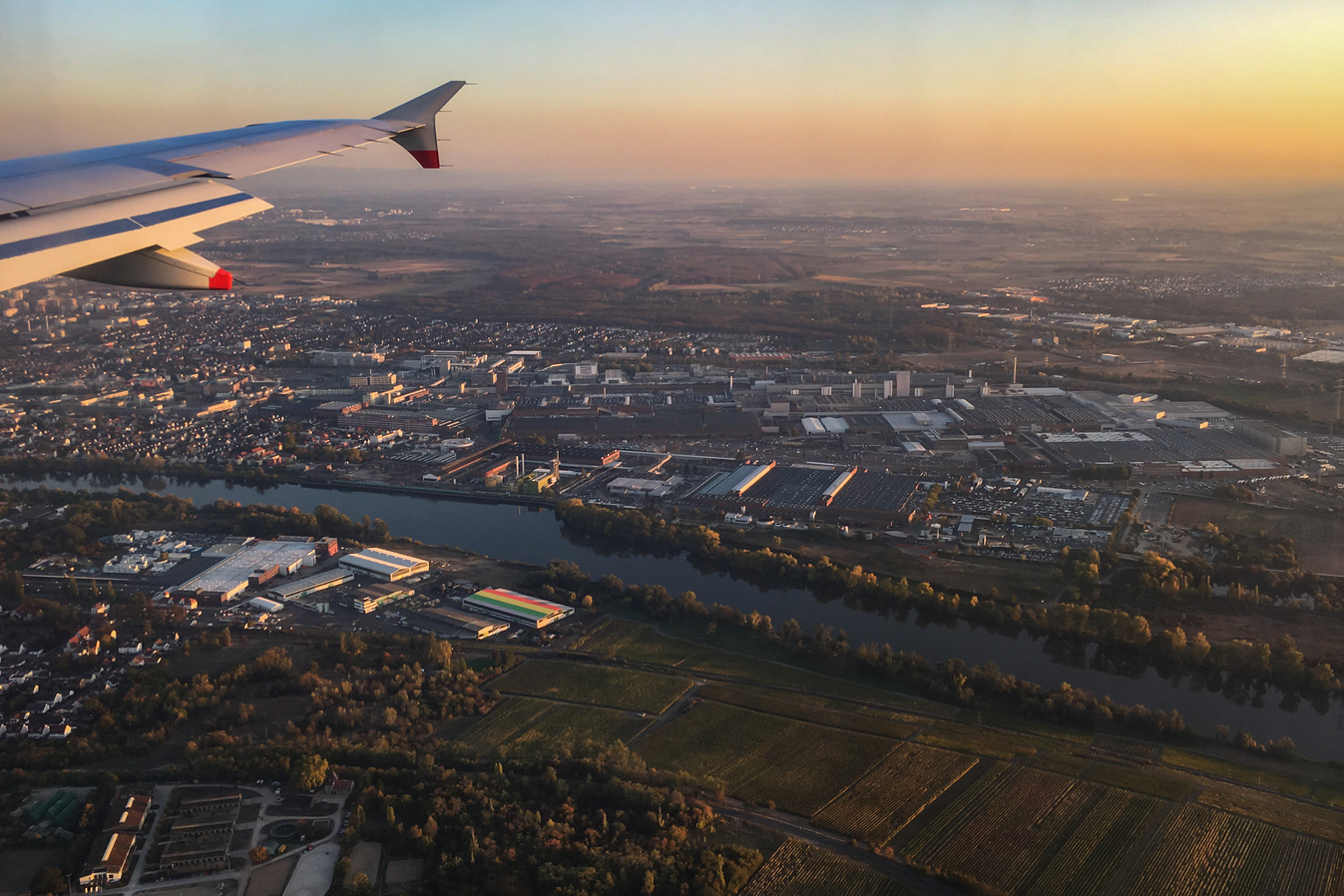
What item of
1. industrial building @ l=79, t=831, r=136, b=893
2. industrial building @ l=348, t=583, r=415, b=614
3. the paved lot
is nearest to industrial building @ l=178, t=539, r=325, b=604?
industrial building @ l=348, t=583, r=415, b=614

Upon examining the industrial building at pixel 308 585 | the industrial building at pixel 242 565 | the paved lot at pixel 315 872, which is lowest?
the industrial building at pixel 308 585

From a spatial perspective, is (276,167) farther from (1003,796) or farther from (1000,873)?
(1003,796)

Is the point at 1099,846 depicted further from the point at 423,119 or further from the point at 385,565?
the point at 385,565

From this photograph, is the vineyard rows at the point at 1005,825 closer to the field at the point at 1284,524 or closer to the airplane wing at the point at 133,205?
the airplane wing at the point at 133,205

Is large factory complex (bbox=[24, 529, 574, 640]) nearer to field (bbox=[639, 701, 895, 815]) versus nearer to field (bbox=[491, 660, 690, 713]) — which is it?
field (bbox=[491, 660, 690, 713])

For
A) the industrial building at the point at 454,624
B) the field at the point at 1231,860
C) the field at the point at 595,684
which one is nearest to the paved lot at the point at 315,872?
the field at the point at 595,684

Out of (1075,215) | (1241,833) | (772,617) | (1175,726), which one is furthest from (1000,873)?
(1075,215)
